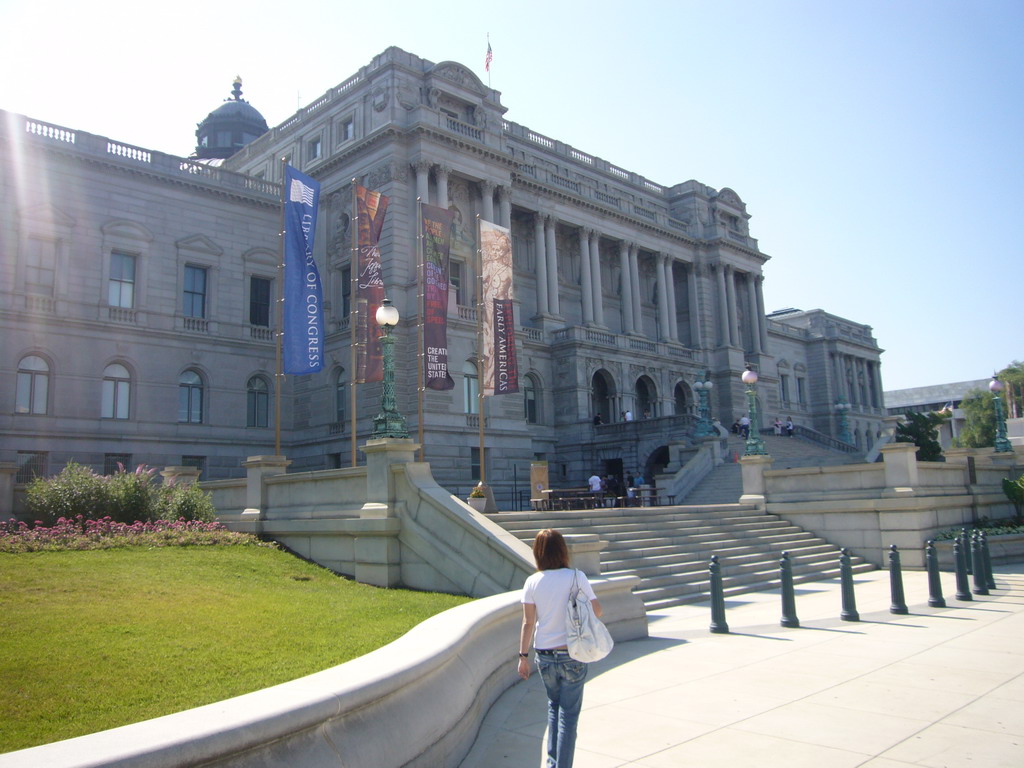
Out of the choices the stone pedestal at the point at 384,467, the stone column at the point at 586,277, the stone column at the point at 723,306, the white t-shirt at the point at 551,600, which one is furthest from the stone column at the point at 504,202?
Answer: the white t-shirt at the point at 551,600

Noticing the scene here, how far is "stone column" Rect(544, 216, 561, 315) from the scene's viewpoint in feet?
158

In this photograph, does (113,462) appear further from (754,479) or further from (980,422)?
(980,422)

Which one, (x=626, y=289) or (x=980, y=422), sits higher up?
(x=626, y=289)

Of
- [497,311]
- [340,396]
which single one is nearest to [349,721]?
[497,311]

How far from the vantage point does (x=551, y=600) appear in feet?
20.4

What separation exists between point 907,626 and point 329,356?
32097 mm

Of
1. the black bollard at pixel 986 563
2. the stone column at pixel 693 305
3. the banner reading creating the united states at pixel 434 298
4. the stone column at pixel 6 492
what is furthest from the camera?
the stone column at pixel 693 305

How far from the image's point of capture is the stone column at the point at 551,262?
4816 centimetres

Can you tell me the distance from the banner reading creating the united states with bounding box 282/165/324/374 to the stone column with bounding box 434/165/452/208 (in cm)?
1664

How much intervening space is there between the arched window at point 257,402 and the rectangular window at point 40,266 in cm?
963

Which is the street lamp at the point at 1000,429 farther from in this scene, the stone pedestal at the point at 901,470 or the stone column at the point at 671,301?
the stone column at the point at 671,301

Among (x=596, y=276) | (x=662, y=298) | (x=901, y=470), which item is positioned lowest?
(x=901, y=470)

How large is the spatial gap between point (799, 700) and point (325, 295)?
3676 centimetres

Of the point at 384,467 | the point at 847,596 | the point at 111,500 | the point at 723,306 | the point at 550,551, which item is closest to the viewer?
the point at 550,551
